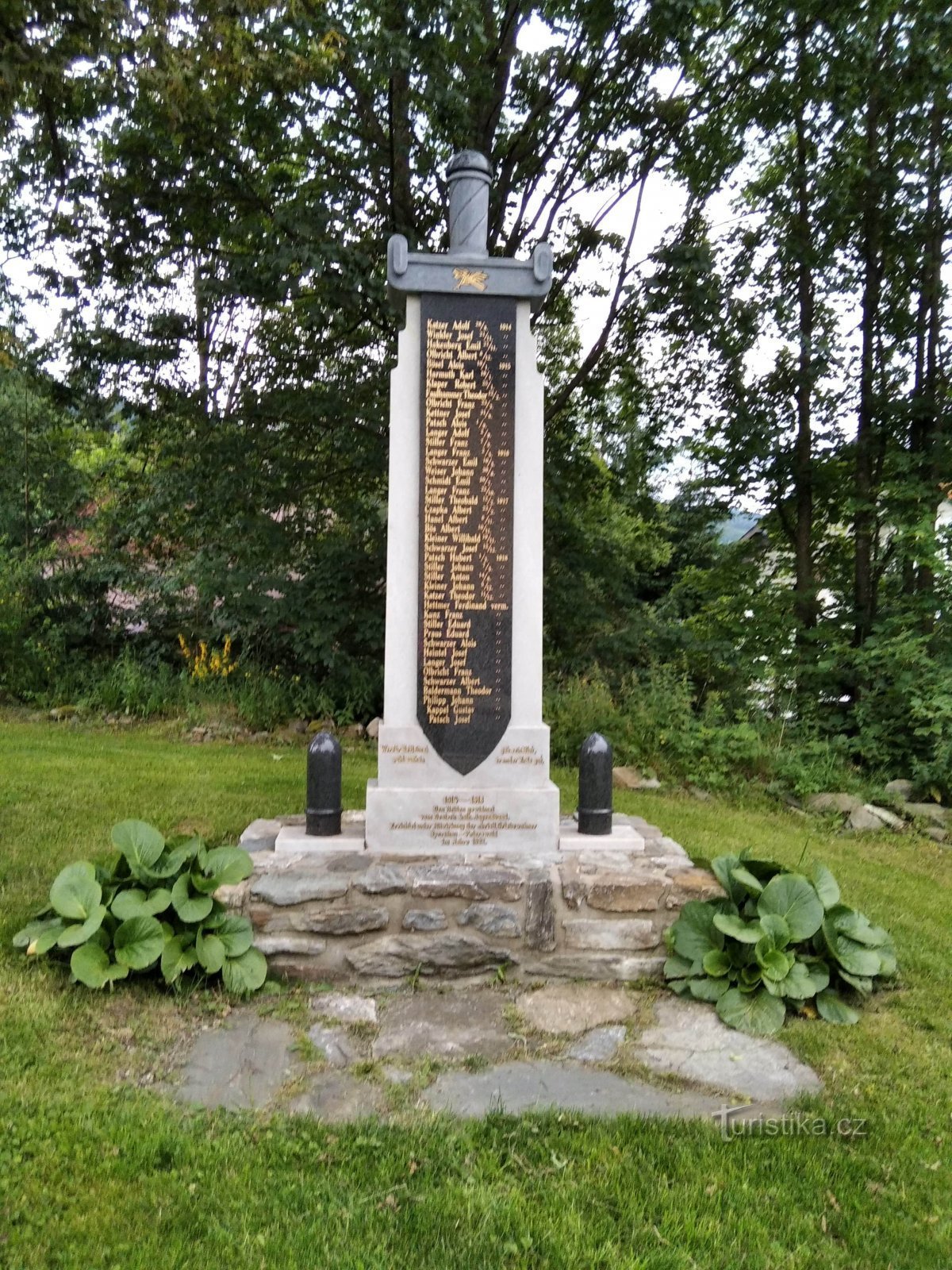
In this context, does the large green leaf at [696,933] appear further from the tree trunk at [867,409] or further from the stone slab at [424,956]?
the tree trunk at [867,409]

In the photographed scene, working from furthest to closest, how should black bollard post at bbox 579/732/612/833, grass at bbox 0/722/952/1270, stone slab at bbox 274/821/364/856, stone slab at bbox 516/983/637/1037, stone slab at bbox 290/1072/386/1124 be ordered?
black bollard post at bbox 579/732/612/833 → stone slab at bbox 274/821/364/856 → stone slab at bbox 516/983/637/1037 → stone slab at bbox 290/1072/386/1124 → grass at bbox 0/722/952/1270

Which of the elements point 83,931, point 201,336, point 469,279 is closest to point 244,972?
point 83,931

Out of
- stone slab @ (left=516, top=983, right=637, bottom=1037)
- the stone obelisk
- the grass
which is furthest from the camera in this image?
the stone obelisk

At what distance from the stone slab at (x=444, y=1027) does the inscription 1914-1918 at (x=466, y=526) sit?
Answer: 104 centimetres

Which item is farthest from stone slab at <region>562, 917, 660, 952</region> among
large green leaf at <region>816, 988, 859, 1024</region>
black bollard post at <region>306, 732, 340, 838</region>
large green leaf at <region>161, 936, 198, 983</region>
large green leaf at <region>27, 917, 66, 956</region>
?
large green leaf at <region>27, 917, 66, 956</region>

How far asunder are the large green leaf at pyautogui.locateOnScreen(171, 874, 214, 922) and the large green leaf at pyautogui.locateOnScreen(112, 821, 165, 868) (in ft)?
0.55

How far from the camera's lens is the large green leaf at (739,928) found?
361cm

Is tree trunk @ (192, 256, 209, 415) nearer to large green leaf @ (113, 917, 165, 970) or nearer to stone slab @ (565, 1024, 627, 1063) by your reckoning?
large green leaf @ (113, 917, 165, 970)

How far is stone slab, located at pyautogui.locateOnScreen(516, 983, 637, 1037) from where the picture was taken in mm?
3475

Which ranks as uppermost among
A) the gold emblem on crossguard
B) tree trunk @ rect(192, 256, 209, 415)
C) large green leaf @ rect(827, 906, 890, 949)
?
tree trunk @ rect(192, 256, 209, 415)

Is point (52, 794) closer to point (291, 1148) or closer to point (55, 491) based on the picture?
point (291, 1148)

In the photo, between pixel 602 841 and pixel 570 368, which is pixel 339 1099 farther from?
pixel 570 368

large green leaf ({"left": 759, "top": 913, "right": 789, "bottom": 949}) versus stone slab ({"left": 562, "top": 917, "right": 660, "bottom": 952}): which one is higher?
large green leaf ({"left": 759, "top": 913, "right": 789, "bottom": 949})

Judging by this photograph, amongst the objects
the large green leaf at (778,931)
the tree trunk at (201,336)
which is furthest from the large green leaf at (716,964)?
the tree trunk at (201,336)
